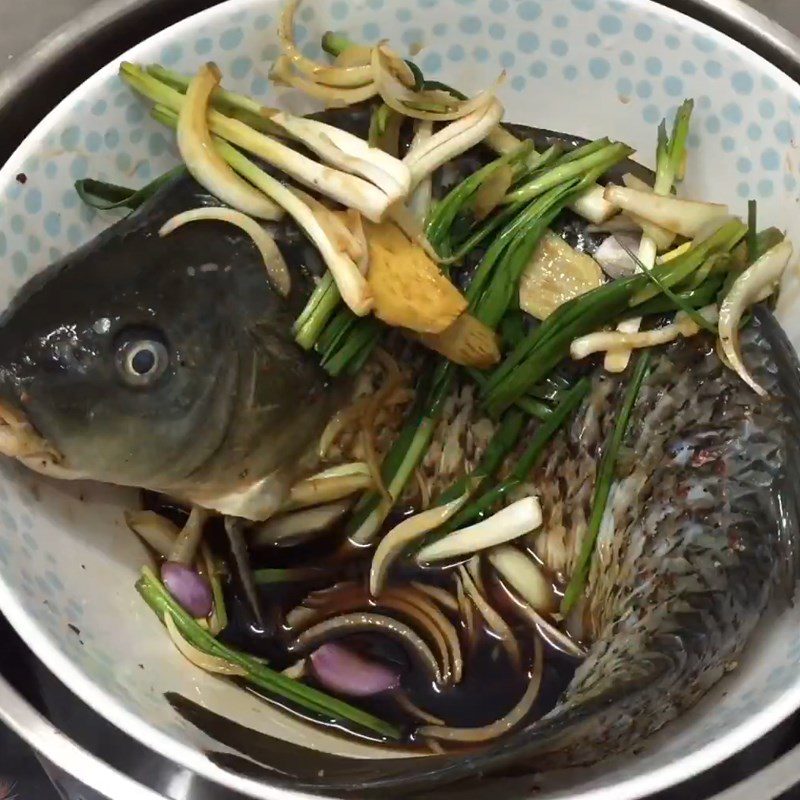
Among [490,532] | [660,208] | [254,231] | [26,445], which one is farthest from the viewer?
[490,532]

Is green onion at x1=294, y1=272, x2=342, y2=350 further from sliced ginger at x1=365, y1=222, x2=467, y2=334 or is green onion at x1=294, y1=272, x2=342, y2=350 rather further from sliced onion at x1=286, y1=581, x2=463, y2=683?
sliced onion at x1=286, y1=581, x2=463, y2=683

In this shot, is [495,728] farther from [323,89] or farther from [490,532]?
[323,89]

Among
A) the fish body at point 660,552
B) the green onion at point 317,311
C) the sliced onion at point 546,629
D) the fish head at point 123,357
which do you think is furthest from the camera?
the sliced onion at point 546,629

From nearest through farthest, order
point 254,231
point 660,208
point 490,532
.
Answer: point 254,231 → point 660,208 → point 490,532

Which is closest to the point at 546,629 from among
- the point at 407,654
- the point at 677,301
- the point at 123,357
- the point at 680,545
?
the point at 407,654

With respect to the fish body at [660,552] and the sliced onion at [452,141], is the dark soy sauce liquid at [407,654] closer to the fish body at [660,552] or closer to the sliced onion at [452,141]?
the fish body at [660,552]

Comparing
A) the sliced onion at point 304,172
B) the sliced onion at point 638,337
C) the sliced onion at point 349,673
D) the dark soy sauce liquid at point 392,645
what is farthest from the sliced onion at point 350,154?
the sliced onion at point 349,673

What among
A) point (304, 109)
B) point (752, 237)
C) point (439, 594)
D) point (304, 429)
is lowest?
point (439, 594)

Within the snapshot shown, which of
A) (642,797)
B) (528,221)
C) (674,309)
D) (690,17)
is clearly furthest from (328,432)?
(690,17)
